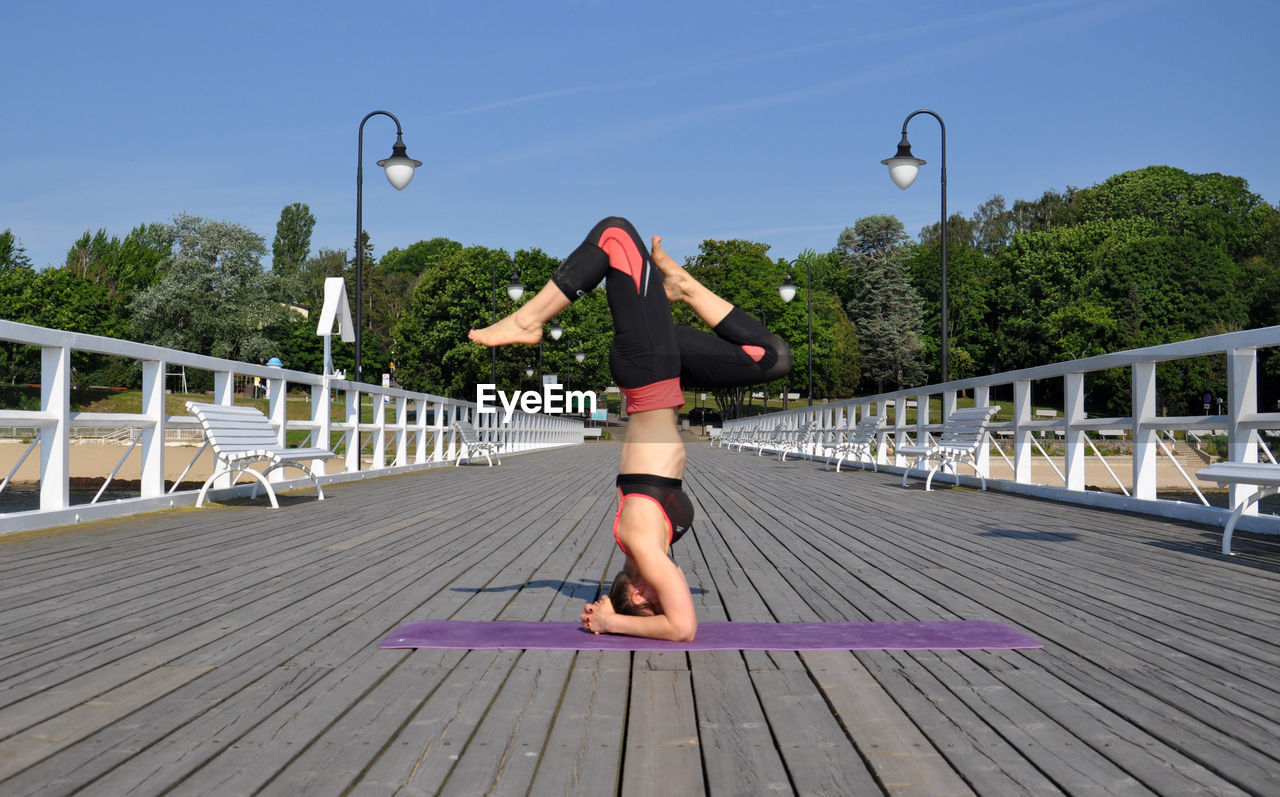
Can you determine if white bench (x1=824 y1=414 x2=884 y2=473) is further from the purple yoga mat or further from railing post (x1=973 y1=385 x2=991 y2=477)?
the purple yoga mat

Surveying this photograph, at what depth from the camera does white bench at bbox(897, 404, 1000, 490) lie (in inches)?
445

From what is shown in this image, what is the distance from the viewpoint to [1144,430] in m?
8.12

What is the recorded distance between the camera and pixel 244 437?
8797 mm

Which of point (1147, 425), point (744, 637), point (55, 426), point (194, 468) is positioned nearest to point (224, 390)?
point (55, 426)

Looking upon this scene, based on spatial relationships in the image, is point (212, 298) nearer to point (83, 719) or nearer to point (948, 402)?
point (948, 402)

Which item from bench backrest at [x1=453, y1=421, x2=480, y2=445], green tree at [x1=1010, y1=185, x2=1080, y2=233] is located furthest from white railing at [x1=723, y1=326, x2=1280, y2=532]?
green tree at [x1=1010, y1=185, x2=1080, y2=233]

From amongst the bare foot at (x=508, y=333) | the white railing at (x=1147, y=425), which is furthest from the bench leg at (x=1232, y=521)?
the bare foot at (x=508, y=333)

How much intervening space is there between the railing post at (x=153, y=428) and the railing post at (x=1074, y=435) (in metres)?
8.01

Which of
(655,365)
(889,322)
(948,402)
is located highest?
(889,322)

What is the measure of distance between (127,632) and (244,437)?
558 centimetres

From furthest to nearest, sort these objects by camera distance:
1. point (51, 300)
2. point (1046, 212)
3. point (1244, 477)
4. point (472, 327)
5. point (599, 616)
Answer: point (1046, 212) < point (51, 300) < point (472, 327) < point (1244, 477) < point (599, 616)

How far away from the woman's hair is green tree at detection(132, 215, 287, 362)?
63.4 m

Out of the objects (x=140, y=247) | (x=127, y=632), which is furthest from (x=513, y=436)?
(x=140, y=247)
